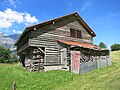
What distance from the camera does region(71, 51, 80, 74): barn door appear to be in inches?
753

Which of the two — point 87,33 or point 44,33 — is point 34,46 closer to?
point 44,33

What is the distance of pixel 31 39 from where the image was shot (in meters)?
21.0

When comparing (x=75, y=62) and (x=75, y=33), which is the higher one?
(x=75, y=33)

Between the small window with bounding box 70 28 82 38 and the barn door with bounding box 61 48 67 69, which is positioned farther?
the small window with bounding box 70 28 82 38

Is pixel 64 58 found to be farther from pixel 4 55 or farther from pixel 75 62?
pixel 4 55

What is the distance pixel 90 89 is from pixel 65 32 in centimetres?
1451

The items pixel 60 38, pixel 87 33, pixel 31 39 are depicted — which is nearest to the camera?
pixel 31 39

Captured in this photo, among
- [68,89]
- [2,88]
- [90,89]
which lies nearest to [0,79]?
[2,88]

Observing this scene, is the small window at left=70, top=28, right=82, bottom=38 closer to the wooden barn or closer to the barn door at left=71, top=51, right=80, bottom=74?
the wooden barn

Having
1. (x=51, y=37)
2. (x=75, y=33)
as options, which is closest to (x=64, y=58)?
(x=51, y=37)

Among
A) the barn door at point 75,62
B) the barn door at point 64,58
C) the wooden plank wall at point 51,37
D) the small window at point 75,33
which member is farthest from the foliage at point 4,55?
A: the barn door at point 75,62

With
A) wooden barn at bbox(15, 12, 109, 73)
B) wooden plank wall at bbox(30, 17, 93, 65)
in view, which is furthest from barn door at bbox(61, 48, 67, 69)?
wooden plank wall at bbox(30, 17, 93, 65)

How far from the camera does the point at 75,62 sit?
1967cm

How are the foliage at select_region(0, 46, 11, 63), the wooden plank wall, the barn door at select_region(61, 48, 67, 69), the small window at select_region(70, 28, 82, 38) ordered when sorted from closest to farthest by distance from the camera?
the barn door at select_region(61, 48, 67, 69) → the wooden plank wall → the small window at select_region(70, 28, 82, 38) → the foliage at select_region(0, 46, 11, 63)
